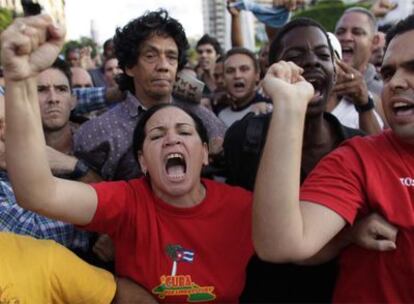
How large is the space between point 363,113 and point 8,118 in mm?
1765

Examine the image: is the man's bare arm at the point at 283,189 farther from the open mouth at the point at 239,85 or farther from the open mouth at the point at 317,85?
the open mouth at the point at 239,85

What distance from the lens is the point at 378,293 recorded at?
1.45 meters

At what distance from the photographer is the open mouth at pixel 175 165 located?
6.41ft

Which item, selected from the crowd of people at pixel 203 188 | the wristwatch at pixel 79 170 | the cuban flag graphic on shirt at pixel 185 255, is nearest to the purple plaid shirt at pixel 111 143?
the crowd of people at pixel 203 188

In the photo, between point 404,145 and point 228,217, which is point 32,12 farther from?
point 404,145

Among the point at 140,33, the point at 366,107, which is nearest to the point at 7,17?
the point at 140,33

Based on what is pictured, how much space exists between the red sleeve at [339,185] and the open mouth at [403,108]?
165 millimetres

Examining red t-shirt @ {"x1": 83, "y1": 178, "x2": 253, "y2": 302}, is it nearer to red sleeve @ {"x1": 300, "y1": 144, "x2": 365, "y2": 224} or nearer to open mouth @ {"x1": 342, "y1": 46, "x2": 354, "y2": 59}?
red sleeve @ {"x1": 300, "y1": 144, "x2": 365, "y2": 224}

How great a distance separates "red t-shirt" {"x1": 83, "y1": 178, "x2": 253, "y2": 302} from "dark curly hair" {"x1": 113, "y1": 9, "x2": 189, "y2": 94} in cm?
109

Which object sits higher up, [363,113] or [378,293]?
[363,113]

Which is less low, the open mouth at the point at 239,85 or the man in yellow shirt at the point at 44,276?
the open mouth at the point at 239,85

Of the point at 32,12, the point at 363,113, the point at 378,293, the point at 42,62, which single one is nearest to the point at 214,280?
the point at 378,293

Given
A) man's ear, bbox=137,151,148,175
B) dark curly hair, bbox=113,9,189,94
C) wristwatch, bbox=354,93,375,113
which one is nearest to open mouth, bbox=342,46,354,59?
wristwatch, bbox=354,93,375,113

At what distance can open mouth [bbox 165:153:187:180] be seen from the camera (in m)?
1.95
